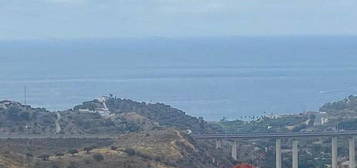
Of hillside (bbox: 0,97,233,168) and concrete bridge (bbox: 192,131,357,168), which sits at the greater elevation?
hillside (bbox: 0,97,233,168)

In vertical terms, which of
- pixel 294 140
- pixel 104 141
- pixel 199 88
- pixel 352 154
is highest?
pixel 199 88

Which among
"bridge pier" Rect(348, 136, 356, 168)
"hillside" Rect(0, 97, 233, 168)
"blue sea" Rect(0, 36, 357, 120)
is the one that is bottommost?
"bridge pier" Rect(348, 136, 356, 168)

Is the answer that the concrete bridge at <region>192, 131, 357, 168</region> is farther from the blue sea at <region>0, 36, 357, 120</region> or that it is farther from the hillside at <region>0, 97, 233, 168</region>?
the blue sea at <region>0, 36, 357, 120</region>

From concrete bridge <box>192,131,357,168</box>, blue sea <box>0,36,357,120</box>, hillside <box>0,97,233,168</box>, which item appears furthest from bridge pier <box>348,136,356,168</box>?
blue sea <box>0,36,357,120</box>

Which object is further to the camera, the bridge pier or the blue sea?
the blue sea

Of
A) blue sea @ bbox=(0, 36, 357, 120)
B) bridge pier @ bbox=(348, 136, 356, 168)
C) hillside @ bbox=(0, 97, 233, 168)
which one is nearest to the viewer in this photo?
hillside @ bbox=(0, 97, 233, 168)

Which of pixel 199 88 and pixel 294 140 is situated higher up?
pixel 199 88

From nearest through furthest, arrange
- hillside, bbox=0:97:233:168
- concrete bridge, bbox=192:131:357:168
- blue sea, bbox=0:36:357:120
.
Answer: hillside, bbox=0:97:233:168 → concrete bridge, bbox=192:131:357:168 → blue sea, bbox=0:36:357:120

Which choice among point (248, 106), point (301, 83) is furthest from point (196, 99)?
point (301, 83)

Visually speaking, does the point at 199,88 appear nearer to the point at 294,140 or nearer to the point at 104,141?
the point at 294,140

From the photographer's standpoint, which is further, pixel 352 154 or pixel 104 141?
pixel 352 154

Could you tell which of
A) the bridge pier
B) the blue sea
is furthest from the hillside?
the blue sea

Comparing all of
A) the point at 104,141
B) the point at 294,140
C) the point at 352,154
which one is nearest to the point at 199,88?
the point at 294,140

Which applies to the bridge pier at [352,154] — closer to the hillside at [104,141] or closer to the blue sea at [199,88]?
the hillside at [104,141]
